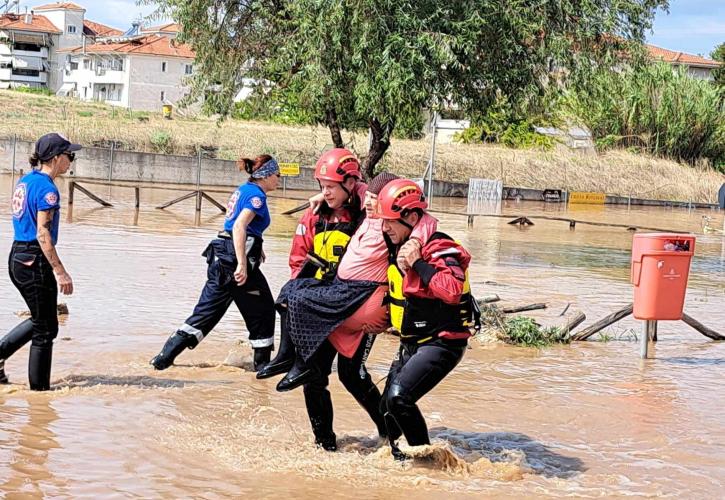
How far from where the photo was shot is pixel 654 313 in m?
10.8

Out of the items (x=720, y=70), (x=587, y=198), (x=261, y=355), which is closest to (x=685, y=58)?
(x=720, y=70)

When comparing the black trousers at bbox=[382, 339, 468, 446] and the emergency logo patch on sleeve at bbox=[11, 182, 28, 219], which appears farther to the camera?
the emergency logo patch on sleeve at bbox=[11, 182, 28, 219]

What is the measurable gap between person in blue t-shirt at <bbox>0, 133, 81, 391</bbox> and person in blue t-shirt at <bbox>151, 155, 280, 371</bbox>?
136cm

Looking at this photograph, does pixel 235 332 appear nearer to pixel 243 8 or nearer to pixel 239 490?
pixel 239 490

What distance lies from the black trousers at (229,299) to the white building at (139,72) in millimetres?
92805

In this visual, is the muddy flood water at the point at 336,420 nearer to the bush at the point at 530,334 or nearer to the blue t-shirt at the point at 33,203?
the bush at the point at 530,334

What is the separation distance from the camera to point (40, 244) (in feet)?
25.1

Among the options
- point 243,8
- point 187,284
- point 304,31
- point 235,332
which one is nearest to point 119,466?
point 235,332

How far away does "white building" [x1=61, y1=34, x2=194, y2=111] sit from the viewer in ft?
337

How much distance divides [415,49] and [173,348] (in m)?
11.3

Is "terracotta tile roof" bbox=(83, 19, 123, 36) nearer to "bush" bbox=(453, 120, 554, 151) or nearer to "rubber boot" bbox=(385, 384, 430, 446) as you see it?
"bush" bbox=(453, 120, 554, 151)

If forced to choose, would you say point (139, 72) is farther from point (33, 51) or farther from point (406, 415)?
point (406, 415)

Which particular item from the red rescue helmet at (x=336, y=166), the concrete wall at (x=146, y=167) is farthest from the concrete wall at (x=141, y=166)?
the red rescue helmet at (x=336, y=166)

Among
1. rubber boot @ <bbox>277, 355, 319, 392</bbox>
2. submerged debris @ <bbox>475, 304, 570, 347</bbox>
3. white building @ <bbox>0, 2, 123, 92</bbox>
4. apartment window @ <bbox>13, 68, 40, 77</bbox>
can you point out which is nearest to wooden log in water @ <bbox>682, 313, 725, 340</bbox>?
submerged debris @ <bbox>475, 304, 570, 347</bbox>
